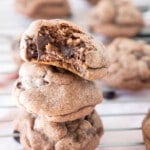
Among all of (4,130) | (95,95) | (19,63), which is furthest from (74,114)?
(19,63)

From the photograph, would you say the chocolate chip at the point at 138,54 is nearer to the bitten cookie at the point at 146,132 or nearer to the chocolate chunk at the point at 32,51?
the bitten cookie at the point at 146,132

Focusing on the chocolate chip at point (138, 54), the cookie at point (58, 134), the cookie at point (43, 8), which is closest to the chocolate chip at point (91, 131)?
the cookie at point (58, 134)

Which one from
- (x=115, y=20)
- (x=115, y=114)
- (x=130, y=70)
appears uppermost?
(x=115, y=20)

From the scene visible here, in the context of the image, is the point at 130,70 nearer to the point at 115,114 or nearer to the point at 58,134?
the point at 115,114

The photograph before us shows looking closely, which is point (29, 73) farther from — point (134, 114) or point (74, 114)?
point (134, 114)

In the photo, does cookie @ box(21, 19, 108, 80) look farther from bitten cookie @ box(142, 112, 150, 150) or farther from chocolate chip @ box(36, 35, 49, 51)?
bitten cookie @ box(142, 112, 150, 150)

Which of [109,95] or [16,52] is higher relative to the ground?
[16,52]

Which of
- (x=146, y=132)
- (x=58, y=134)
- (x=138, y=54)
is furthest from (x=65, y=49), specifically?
(x=138, y=54)
